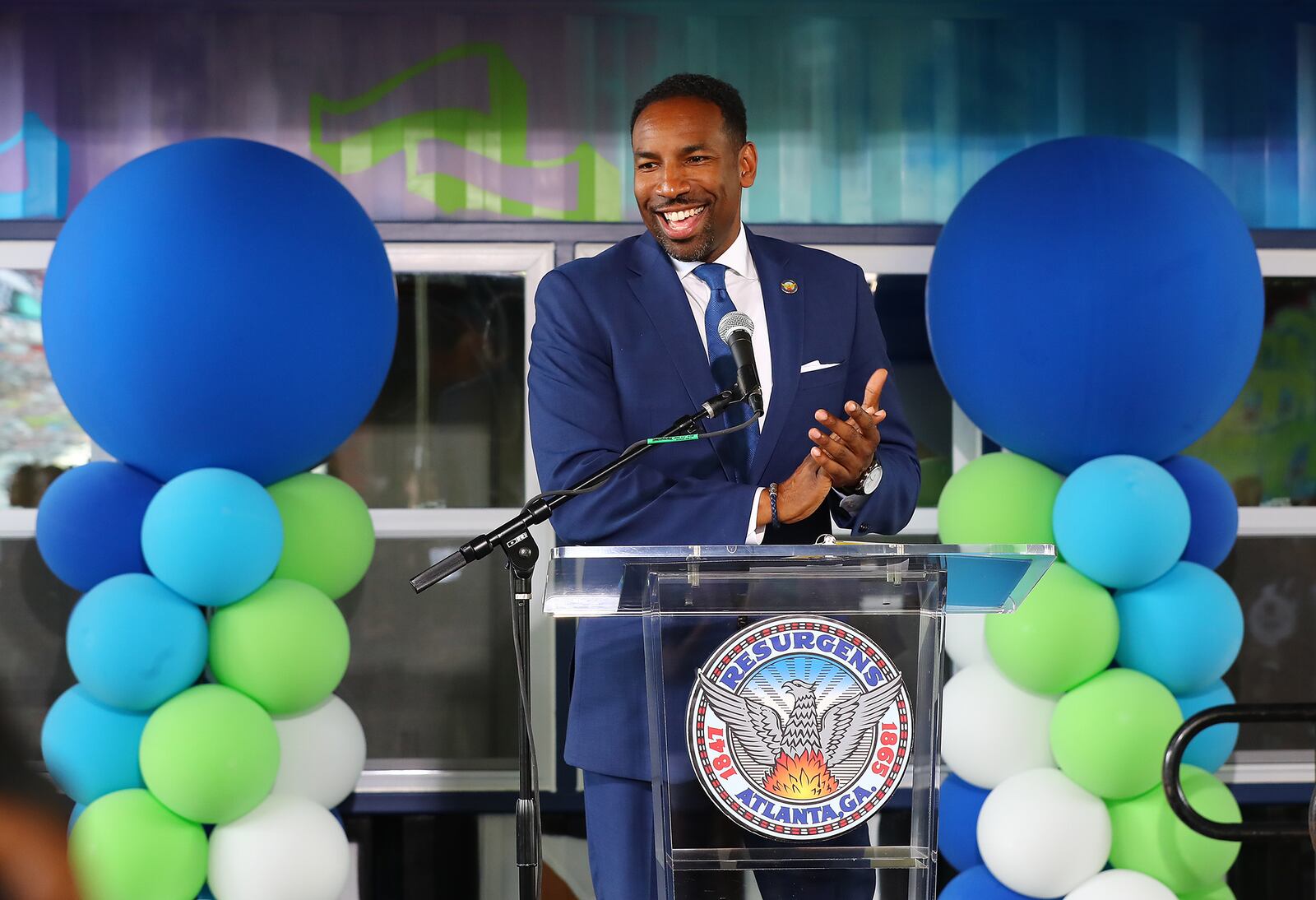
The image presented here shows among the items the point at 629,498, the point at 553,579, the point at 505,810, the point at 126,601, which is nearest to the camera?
the point at 553,579

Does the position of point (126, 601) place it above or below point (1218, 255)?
below

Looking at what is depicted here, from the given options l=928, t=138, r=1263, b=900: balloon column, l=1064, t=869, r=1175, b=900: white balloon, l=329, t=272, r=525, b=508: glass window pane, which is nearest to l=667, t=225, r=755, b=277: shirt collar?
l=928, t=138, r=1263, b=900: balloon column

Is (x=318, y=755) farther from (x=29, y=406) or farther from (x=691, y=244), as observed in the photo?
Result: (x=691, y=244)

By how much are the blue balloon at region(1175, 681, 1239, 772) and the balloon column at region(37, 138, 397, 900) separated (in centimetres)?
202

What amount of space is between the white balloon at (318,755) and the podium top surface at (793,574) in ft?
5.68

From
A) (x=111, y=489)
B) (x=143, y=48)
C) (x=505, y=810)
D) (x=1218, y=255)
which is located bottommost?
(x=505, y=810)

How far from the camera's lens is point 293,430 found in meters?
3.29

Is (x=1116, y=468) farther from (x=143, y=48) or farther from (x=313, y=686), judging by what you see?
(x=143, y=48)

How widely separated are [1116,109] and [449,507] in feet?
7.54

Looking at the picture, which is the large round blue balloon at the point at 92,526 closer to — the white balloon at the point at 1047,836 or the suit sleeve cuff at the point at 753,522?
the suit sleeve cuff at the point at 753,522

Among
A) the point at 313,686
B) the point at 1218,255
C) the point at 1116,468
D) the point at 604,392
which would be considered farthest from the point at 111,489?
the point at 1218,255

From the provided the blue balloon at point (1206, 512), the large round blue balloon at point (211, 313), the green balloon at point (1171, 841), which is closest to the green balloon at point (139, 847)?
the large round blue balloon at point (211, 313)

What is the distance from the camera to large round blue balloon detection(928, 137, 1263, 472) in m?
3.33

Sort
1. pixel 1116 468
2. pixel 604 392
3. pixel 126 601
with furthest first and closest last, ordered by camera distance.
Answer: pixel 1116 468
pixel 126 601
pixel 604 392
